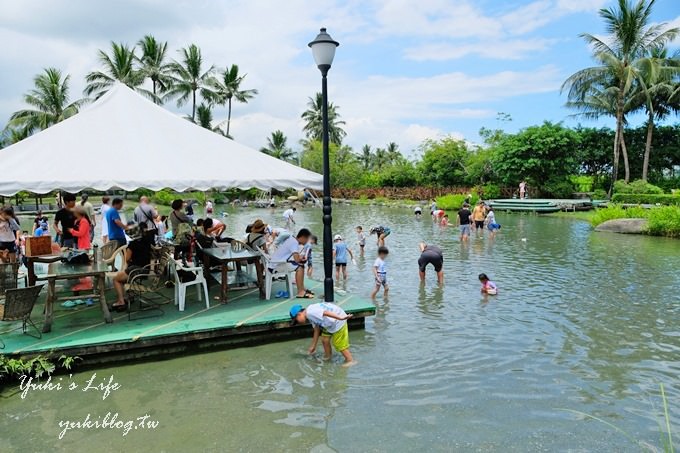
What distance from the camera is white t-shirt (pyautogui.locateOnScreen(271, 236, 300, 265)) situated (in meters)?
8.33

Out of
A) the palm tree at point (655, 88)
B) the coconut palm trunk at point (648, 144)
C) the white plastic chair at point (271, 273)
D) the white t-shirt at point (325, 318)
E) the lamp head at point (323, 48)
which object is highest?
the palm tree at point (655, 88)

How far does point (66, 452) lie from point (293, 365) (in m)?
2.81

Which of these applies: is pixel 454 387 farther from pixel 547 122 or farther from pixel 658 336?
pixel 547 122

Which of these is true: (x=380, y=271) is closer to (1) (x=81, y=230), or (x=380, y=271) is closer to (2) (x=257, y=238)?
(2) (x=257, y=238)

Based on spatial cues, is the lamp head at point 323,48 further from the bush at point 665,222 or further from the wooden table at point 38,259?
the bush at point 665,222

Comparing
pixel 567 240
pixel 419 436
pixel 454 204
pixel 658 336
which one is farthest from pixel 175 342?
pixel 454 204

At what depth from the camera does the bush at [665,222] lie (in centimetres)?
1956

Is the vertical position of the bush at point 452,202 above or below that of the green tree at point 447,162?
below

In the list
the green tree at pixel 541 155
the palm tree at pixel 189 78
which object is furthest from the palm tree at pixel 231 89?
the green tree at pixel 541 155

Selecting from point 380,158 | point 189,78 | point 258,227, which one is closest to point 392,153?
point 380,158

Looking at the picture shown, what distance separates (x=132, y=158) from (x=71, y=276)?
2.11 metres

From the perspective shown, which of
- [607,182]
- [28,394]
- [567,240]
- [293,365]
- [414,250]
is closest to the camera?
[28,394]

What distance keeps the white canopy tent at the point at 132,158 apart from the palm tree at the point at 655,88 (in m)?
33.3

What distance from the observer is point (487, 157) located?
43.4 m
